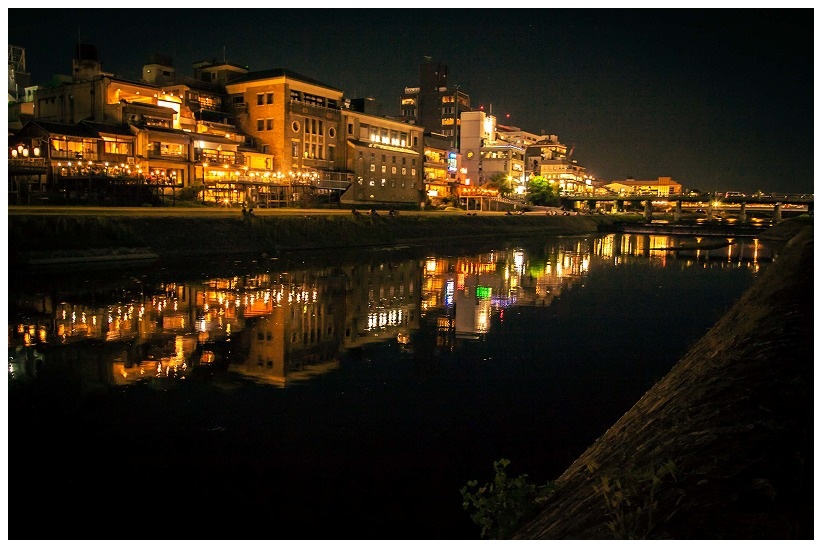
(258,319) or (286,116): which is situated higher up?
(286,116)

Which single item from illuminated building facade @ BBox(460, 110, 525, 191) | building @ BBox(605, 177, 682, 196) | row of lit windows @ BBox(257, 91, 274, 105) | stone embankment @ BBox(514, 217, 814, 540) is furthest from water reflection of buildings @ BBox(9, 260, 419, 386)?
building @ BBox(605, 177, 682, 196)

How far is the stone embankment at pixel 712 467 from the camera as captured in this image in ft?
15.6

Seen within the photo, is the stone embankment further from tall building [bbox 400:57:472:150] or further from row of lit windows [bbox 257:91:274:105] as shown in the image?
tall building [bbox 400:57:472:150]

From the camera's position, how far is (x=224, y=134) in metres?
64.0

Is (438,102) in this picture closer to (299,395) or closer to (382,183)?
(382,183)

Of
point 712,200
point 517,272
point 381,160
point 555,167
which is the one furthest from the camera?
point 555,167

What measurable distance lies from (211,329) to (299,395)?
7.63 meters

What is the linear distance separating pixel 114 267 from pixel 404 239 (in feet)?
94.1

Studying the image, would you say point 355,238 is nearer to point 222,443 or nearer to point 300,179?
point 300,179

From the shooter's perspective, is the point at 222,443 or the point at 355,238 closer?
the point at 222,443

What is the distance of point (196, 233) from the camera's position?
131 feet

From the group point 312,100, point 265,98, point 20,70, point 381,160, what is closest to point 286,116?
point 265,98

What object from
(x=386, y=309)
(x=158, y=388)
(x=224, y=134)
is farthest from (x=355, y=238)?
(x=158, y=388)

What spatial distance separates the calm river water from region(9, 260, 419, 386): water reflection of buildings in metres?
0.10
